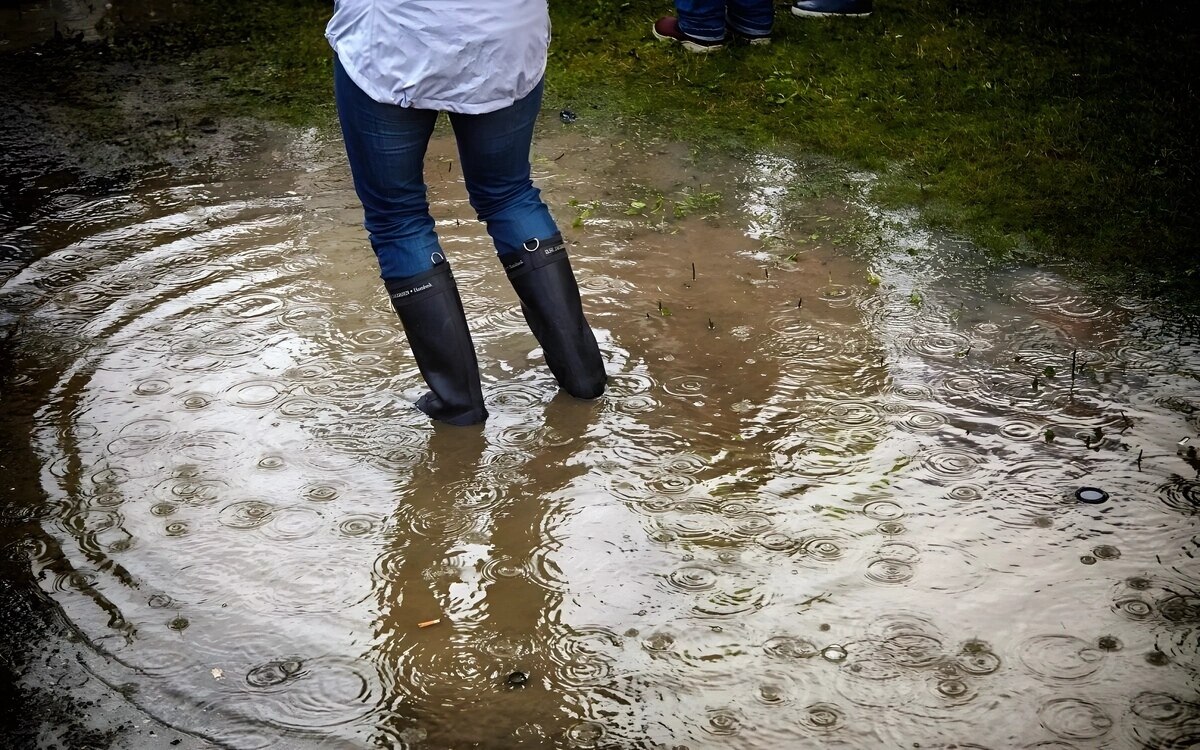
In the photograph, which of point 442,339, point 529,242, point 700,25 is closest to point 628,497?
point 442,339

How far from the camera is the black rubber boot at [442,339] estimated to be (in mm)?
3412

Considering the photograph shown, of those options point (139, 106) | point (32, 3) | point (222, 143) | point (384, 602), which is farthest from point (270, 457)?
point (32, 3)

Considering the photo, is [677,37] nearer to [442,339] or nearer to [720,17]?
[720,17]

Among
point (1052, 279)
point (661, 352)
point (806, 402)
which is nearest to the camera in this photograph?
point (806, 402)

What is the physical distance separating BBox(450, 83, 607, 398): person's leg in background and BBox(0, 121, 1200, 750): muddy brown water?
0.20 metres

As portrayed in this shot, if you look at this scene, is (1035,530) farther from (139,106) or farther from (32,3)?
(32,3)

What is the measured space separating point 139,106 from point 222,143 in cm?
90

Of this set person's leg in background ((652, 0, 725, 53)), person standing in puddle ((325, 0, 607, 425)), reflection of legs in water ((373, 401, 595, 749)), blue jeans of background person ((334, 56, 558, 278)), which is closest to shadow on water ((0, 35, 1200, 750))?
reflection of legs in water ((373, 401, 595, 749))

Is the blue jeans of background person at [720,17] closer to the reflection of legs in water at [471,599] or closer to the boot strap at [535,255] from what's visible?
the boot strap at [535,255]

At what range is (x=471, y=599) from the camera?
2.89 m

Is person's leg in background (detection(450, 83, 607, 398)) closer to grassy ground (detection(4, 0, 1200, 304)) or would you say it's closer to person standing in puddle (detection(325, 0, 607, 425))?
person standing in puddle (detection(325, 0, 607, 425))

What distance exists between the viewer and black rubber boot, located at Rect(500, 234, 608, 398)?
3.54 m

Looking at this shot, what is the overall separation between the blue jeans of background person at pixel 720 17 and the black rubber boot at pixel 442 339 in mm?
4027

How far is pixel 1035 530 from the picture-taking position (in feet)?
9.98
